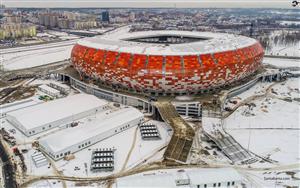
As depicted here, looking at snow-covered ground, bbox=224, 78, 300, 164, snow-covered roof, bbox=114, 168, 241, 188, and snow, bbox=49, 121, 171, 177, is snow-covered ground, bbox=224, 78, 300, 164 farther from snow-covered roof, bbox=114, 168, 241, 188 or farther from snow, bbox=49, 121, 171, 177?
snow, bbox=49, 121, 171, 177

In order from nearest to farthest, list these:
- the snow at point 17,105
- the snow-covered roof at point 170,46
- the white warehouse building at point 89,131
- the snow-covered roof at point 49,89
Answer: the white warehouse building at point 89,131 → the snow at point 17,105 → the snow-covered roof at point 170,46 → the snow-covered roof at point 49,89

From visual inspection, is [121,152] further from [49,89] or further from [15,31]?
[15,31]

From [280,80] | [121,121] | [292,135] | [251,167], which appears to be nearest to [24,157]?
[121,121]

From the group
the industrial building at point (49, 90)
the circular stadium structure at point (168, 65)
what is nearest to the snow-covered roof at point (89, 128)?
the circular stadium structure at point (168, 65)

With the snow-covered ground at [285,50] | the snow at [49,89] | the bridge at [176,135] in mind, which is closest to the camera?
the bridge at [176,135]

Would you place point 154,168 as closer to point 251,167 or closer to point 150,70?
point 251,167

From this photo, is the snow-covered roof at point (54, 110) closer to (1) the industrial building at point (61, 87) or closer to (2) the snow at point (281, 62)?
(1) the industrial building at point (61, 87)

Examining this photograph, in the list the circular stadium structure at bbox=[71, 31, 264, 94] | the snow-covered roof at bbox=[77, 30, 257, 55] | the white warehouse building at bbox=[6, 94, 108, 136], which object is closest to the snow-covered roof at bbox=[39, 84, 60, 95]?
the white warehouse building at bbox=[6, 94, 108, 136]
